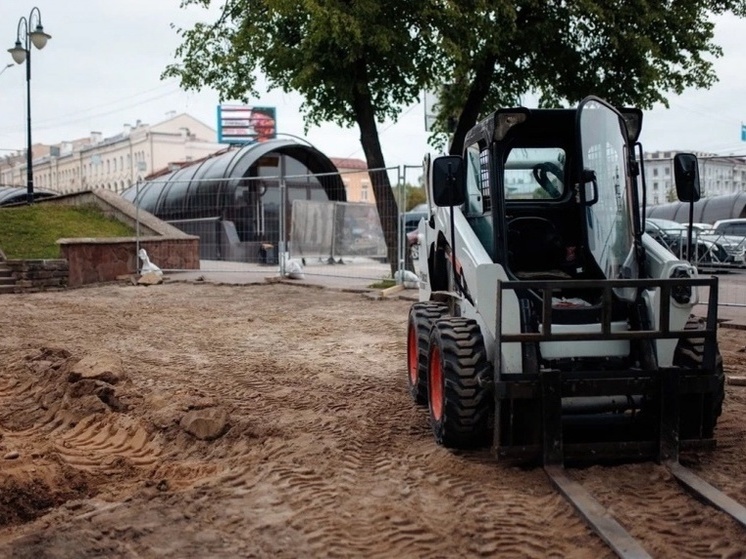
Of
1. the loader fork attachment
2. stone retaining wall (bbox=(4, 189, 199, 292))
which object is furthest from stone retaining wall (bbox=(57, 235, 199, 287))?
the loader fork attachment

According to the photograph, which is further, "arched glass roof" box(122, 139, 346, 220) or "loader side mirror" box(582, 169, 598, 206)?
"arched glass roof" box(122, 139, 346, 220)

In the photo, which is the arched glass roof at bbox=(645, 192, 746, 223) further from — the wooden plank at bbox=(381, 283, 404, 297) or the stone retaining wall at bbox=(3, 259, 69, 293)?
the stone retaining wall at bbox=(3, 259, 69, 293)

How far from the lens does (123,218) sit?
80.1 feet

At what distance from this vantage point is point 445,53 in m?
14.6

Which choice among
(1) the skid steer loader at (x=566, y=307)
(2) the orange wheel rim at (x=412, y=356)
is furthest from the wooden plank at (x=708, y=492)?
(2) the orange wheel rim at (x=412, y=356)

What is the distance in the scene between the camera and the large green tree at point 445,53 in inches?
568

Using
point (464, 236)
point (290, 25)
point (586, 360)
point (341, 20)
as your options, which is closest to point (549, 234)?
point (464, 236)

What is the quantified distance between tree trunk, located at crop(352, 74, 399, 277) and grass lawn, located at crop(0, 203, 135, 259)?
8474 mm

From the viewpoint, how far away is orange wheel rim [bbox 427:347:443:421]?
18.4 feet

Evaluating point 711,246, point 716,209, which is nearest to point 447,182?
point 711,246

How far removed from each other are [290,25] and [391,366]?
9.70 metres

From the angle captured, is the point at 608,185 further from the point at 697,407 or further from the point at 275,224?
the point at 275,224

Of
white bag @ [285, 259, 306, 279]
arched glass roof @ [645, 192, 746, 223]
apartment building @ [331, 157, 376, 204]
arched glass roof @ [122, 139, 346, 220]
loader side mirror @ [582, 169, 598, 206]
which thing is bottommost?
white bag @ [285, 259, 306, 279]

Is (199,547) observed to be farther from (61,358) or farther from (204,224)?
(204,224)
